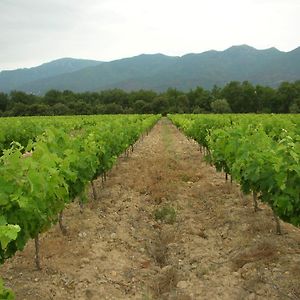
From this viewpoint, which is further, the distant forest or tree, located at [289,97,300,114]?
the distant forest

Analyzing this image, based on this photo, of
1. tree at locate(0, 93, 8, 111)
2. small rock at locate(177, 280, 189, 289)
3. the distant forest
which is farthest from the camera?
tree at locate(0, 93, 8, 111)

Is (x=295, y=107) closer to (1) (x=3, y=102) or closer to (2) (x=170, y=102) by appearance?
(2) (x=170, y=102)

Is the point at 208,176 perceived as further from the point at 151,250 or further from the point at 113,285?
the point at 113,285

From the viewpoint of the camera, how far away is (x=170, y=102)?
3792 inches

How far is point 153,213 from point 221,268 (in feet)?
11.0

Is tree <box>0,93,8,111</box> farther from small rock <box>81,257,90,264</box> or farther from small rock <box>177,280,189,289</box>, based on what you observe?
small rock <box>177,280,189,289</box>

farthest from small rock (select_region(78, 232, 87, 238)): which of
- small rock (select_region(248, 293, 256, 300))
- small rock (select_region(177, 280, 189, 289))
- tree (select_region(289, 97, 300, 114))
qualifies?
tree (select_region(289, 97, 300, 114))

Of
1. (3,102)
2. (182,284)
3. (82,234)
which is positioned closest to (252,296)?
(182,284)

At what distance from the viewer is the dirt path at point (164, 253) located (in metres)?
6.24

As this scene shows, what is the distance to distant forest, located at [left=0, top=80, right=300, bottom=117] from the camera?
83812 mm

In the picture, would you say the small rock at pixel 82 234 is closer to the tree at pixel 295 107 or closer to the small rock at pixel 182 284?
the small rock at pixel 182 284

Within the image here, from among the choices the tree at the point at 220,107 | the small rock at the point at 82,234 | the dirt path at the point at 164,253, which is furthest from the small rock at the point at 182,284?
the tree at the point at 220,107

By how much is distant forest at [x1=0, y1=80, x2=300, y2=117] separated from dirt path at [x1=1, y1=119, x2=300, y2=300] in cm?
6935

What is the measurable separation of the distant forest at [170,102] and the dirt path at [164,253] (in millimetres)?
69348
